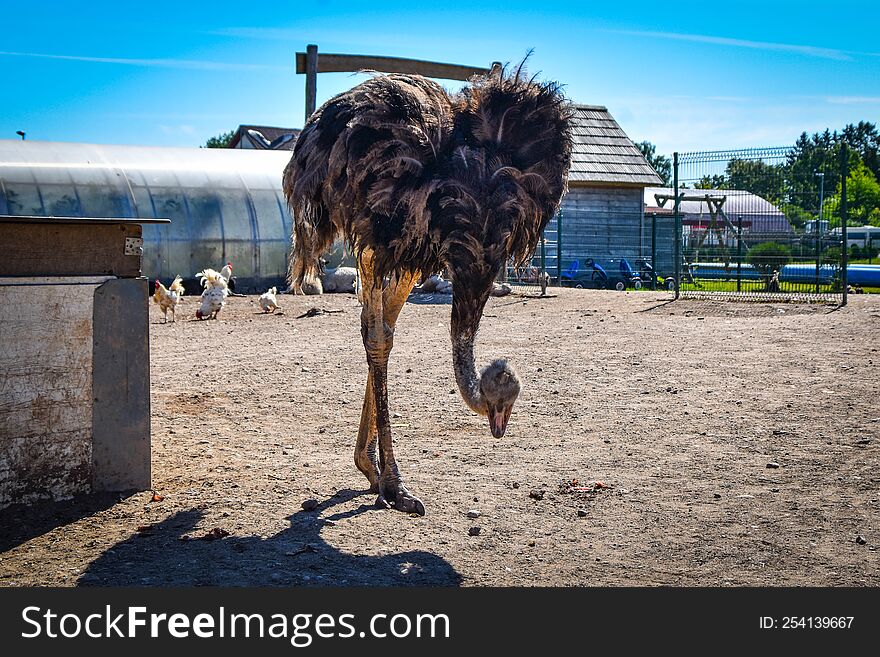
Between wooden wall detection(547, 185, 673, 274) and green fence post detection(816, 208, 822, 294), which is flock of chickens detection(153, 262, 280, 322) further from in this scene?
wooden wall detection(547, 185, 673, 274)

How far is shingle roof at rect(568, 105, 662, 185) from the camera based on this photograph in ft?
96.0

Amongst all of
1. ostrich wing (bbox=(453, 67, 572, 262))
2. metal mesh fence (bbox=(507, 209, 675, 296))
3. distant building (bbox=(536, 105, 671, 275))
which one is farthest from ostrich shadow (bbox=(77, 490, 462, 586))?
distant building (bbox=(536, 105, 671, 275))

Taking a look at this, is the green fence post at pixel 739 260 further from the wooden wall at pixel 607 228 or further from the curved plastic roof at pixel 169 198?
the curved plastic roof at pixel 169 198

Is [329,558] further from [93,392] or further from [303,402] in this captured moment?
[303,402]

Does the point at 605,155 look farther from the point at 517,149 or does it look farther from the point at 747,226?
the point at 517,149

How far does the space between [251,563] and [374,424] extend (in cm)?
166

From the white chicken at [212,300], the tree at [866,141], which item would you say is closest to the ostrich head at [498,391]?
the white chicken at [212,300]

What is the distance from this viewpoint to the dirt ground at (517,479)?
15.0ft

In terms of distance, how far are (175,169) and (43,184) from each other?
3354mm

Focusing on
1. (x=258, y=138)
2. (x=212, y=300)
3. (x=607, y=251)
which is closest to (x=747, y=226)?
(x=607, y=251)

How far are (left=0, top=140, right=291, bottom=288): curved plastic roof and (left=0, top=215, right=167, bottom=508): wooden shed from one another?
1607cm

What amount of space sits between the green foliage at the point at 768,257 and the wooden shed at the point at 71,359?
50.7 feet

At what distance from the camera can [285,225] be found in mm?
23891

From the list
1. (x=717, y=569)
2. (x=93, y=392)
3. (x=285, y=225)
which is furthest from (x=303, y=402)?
(x=285, y=225)
